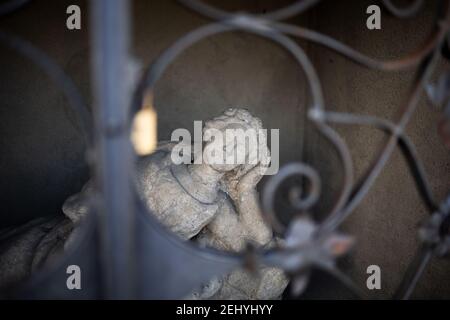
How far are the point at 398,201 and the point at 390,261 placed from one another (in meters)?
0.28

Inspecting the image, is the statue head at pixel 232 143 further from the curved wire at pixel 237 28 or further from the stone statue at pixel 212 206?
the curved wire at pixel 237 28

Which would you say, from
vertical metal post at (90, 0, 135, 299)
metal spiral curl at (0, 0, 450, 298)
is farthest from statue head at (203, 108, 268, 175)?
vertical metal post at (90, 0, 135, 299)

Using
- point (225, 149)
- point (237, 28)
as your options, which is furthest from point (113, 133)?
point (225, 149)

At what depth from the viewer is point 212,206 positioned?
1.81 m

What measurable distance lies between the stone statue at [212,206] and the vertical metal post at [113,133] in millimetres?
854

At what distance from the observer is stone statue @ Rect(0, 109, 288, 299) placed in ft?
5.76

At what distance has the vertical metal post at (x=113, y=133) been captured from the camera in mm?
795

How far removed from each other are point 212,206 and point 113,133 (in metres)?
1.02

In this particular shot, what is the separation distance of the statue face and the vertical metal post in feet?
2.74

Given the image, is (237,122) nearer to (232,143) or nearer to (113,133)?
(232,143)

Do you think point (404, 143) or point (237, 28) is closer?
point (237, 28)

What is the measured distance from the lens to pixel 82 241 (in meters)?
0.90

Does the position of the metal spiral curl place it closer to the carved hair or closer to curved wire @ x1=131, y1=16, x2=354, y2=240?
curved wire @ x1=131, y1=16, x2=354, y2=240

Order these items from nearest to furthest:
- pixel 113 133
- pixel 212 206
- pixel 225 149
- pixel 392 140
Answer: pixel 113 133
pixel 392 140
pixel 225 149
pixel 212 206
